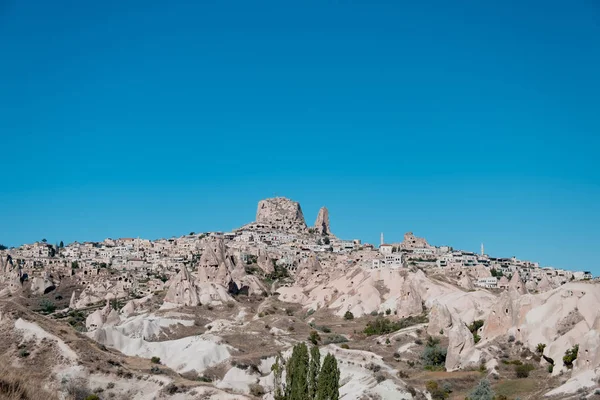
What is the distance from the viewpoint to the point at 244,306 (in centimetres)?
9750

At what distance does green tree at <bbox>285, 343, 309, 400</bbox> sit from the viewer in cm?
4178

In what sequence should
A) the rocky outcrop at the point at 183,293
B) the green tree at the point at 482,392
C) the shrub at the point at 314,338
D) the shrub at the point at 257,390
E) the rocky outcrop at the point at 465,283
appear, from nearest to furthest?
the green tree at the point at 482,392 < the shrub at the point at 257,390 < the shrub at the point at 314,338 < the rocky outcrop at the point at 183,293 < the rocky outcrop at the point at 465,283

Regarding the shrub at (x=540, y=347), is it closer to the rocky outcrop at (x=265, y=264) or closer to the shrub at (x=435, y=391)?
the shrub at (x=435, y=391)

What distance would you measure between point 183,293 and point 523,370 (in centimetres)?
5653

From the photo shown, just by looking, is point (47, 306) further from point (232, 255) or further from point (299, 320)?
point (299, 320)

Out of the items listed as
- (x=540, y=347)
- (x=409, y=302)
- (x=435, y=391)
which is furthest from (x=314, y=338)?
(x=435, y=391)

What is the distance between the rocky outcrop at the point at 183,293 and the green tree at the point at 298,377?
5361 centimetres

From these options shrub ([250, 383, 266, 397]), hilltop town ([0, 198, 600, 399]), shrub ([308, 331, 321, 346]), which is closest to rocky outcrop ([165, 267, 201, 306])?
hilltop town ([0, 198, 600, 399])

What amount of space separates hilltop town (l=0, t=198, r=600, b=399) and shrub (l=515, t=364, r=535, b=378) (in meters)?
0.67

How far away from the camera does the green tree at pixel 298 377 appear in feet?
137

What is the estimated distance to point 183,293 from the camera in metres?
96.2

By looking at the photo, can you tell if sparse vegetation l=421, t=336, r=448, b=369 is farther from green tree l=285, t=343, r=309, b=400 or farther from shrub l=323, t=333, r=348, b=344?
green tree l=285, t=343, r=309, b=400

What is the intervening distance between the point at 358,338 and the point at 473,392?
101 ft

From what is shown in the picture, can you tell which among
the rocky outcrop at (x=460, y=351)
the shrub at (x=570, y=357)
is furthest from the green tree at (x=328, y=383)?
the shrub at (x=570, y=357)
